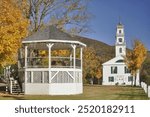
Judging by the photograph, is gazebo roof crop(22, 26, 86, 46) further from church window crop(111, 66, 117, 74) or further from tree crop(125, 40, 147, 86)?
church window crop(111, 66, 117, 74)

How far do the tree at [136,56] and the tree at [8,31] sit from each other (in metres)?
11.6

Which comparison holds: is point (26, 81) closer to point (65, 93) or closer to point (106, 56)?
point (65, 93)

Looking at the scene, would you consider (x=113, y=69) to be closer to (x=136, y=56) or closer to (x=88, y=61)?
(x=88, y=61)

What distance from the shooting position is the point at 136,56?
31.3m

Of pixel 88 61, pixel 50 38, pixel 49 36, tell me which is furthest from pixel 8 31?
pixel 88 61

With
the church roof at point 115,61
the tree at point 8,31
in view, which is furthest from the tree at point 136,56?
the church roof at point 115,61

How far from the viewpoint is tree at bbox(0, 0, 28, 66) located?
16141mm

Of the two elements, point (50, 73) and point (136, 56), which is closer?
point (50, 73)

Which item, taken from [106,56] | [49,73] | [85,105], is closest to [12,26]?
[49,73]

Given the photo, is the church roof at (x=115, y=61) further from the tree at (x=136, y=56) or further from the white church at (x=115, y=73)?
the tree at (x=136, y=56)

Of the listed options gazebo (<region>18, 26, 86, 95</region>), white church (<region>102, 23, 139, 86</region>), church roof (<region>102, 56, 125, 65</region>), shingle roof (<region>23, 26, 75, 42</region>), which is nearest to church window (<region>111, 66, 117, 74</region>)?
white church (<region>102, 23, 139, 86</region>)

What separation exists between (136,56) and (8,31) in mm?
16269

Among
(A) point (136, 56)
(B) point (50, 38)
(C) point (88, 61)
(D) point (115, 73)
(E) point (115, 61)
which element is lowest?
(D) point (115, 73)

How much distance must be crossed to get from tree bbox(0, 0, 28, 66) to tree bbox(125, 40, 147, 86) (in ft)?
38.1
